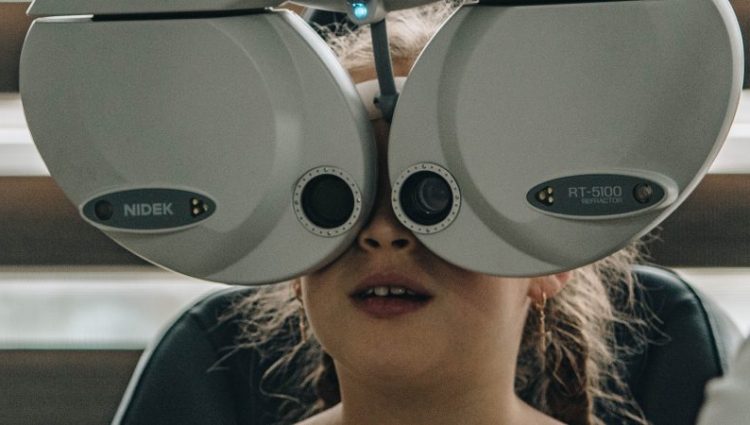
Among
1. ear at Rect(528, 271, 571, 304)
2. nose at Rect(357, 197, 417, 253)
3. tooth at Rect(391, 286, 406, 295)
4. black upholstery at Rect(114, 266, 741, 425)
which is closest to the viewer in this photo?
nose at Rect(357, 197, 417, 253)

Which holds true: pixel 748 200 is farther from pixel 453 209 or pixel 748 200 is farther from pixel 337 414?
pixel 453 209

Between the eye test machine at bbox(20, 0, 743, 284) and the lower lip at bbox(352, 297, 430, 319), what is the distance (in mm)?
157

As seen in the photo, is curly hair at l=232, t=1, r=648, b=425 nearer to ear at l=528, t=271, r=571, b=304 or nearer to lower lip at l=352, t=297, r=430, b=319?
ear at l=528, t=271, r=571, b=304

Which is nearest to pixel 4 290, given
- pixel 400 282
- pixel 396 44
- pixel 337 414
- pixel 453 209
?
pixel 337 414

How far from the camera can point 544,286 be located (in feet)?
3.74

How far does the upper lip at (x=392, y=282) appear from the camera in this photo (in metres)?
0.95

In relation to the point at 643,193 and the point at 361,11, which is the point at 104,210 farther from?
the point at 643,193

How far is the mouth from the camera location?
3.13 feet

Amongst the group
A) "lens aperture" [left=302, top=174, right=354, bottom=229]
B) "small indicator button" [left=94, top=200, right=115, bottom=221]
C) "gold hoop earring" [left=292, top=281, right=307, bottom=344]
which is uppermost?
"lens aperture" [left=302, top=174, right=354, bottom=229]

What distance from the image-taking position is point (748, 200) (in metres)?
1.70

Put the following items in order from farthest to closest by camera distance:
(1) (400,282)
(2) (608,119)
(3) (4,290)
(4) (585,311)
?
(3) (4,290) → (4) (585,311) → (1) (400,282) → (2) (608,119)

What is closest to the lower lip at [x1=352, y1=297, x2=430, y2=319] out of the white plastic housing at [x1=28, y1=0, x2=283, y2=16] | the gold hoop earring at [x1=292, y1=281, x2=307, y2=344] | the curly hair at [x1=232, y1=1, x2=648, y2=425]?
the gold hoop earring at [x1=292, y1=281, x2=307, y2=344]

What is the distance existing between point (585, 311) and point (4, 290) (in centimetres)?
95

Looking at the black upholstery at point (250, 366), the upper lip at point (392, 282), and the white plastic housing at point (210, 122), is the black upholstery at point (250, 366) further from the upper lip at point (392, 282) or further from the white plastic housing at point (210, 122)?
the white plastic housing at point (210, 122)
